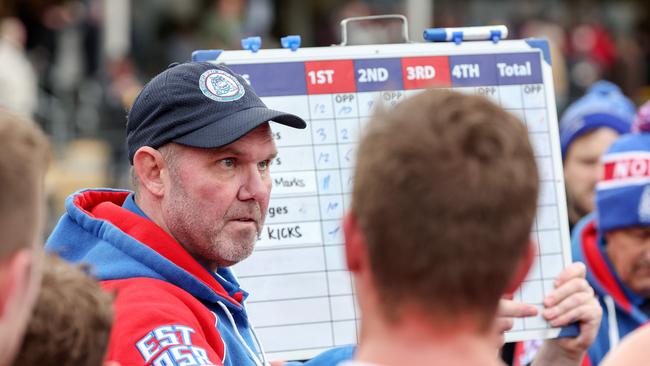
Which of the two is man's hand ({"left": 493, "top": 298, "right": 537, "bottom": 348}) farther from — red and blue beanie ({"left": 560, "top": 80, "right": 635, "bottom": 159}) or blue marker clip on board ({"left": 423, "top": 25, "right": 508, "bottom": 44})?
red and blue beanie ({"left": 560, "top": 80, "right": 635, "bottom": 159})

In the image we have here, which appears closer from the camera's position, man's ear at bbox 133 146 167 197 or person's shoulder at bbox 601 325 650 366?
person's shoulder at bbox 601 325 650 366

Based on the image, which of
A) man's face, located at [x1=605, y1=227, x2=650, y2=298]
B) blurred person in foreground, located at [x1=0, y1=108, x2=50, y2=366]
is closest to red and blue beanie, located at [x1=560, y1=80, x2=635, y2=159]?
man's face, located at [x1=605, y1=227, x2=650, y2=298]

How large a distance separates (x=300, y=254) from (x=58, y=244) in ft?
2.33

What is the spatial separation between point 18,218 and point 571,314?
78.6 inches

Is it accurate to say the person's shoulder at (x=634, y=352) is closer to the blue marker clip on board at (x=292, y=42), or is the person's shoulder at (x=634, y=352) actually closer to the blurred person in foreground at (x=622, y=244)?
the blue marker clip on board at (x=292, y=42)

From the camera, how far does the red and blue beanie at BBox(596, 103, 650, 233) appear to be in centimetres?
460

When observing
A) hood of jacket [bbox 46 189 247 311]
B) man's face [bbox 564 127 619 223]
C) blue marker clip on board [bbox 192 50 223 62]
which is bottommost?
man's face [bbox 564 127 619 223]

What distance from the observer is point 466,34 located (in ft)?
12.1

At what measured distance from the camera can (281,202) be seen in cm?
350

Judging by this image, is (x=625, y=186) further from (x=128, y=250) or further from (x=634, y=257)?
(x=128, y=250)

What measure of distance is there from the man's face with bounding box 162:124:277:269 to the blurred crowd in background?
10.5 meters

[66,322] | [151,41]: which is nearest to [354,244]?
[66,322]

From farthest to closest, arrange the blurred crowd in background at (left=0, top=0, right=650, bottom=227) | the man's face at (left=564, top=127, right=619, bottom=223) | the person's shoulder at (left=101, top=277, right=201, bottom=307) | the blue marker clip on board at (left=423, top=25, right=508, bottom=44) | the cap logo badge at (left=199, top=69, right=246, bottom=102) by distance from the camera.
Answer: the blurred crowd in background at (left=0, top=0, right=650, bottom=227) < the man's face at (left=564, top=127, right=619, bottom=223) < the blue marker clip on board at (left=423, top=25, right=508, bottom=44) < the cap logo badge at (left=199, top=69, right=246, bottom=102) < the person's shoulder at (left=101, top=277, right=201, bottom=307)

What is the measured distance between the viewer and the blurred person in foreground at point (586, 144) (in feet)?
20.0
